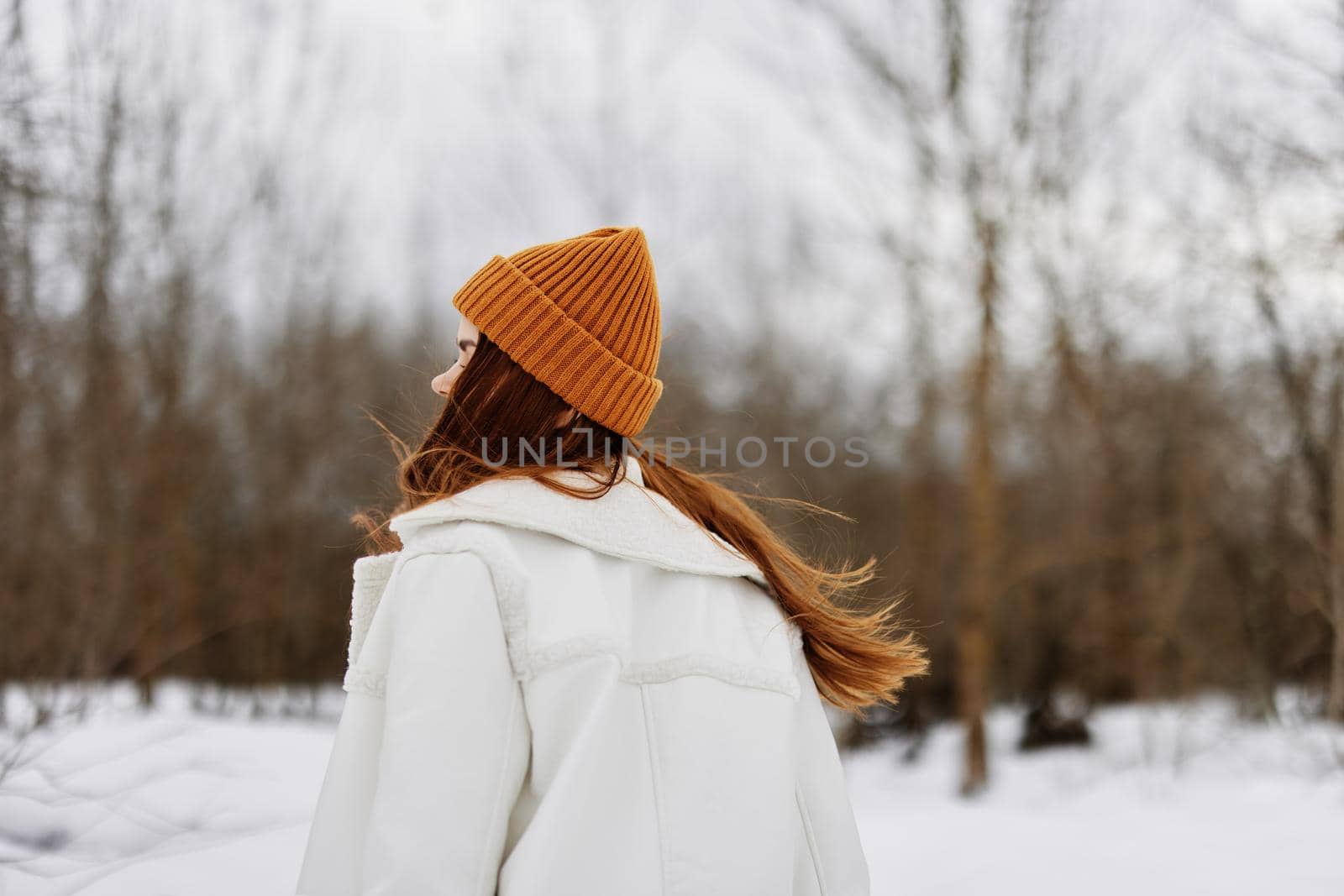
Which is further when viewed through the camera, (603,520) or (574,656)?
(603,520)

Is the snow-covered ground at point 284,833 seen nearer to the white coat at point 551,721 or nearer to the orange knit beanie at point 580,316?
the white coat at point 551,721

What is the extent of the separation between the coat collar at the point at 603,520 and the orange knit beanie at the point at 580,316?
12 cm

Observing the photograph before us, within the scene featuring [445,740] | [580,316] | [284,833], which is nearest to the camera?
[445,740]

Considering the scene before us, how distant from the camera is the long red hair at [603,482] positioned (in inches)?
58.2

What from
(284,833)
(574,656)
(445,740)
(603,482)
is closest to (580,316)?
(603,482)

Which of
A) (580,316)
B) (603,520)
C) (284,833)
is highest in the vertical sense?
(580,316)

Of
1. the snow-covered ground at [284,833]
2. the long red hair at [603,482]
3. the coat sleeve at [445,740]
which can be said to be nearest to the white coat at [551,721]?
the coat sleeve at [445,740]

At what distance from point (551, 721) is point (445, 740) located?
5.3 inches

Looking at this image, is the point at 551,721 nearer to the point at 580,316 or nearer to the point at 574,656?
the point at 574,656

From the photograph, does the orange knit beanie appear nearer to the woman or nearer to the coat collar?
the woman

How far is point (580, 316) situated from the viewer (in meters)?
1.51

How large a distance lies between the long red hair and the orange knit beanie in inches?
1.6

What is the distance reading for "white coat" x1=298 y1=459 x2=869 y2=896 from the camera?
46.9 inches

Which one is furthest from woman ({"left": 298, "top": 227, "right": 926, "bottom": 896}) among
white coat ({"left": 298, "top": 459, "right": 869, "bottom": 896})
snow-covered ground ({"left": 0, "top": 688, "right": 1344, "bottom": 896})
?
snow-covered ground ({"left": 0, "top": 688, "right": 1344, "bottom": 896})
